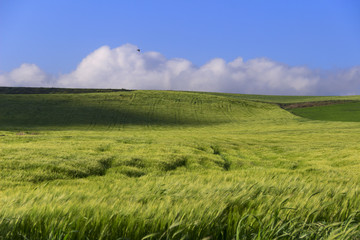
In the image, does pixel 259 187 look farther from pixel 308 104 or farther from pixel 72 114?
pixel 308 104

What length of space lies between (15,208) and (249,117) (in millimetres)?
74134

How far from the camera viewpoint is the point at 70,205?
2682 millimetres

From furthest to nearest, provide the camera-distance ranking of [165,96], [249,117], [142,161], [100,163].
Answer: [165,96], [249,117], [142,161], [100,163]

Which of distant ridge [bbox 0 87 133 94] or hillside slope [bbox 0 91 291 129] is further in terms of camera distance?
distant ridge [bbox 0 87 133 94]

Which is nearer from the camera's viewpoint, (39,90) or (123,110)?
(123,110)

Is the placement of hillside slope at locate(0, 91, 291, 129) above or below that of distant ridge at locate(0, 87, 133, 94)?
below

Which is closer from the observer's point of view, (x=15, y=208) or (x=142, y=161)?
(x=15, y=208)

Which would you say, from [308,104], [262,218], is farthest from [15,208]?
[308,104]

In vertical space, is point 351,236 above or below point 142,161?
above

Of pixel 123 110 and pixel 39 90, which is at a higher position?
pixel 39 90

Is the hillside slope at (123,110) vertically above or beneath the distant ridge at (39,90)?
beneath

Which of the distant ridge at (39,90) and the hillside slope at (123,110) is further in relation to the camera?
the distant ridge at (39,90)

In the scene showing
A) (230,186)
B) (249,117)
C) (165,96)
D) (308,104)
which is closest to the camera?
(230,186)

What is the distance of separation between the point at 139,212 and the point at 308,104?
107228 millimetres
